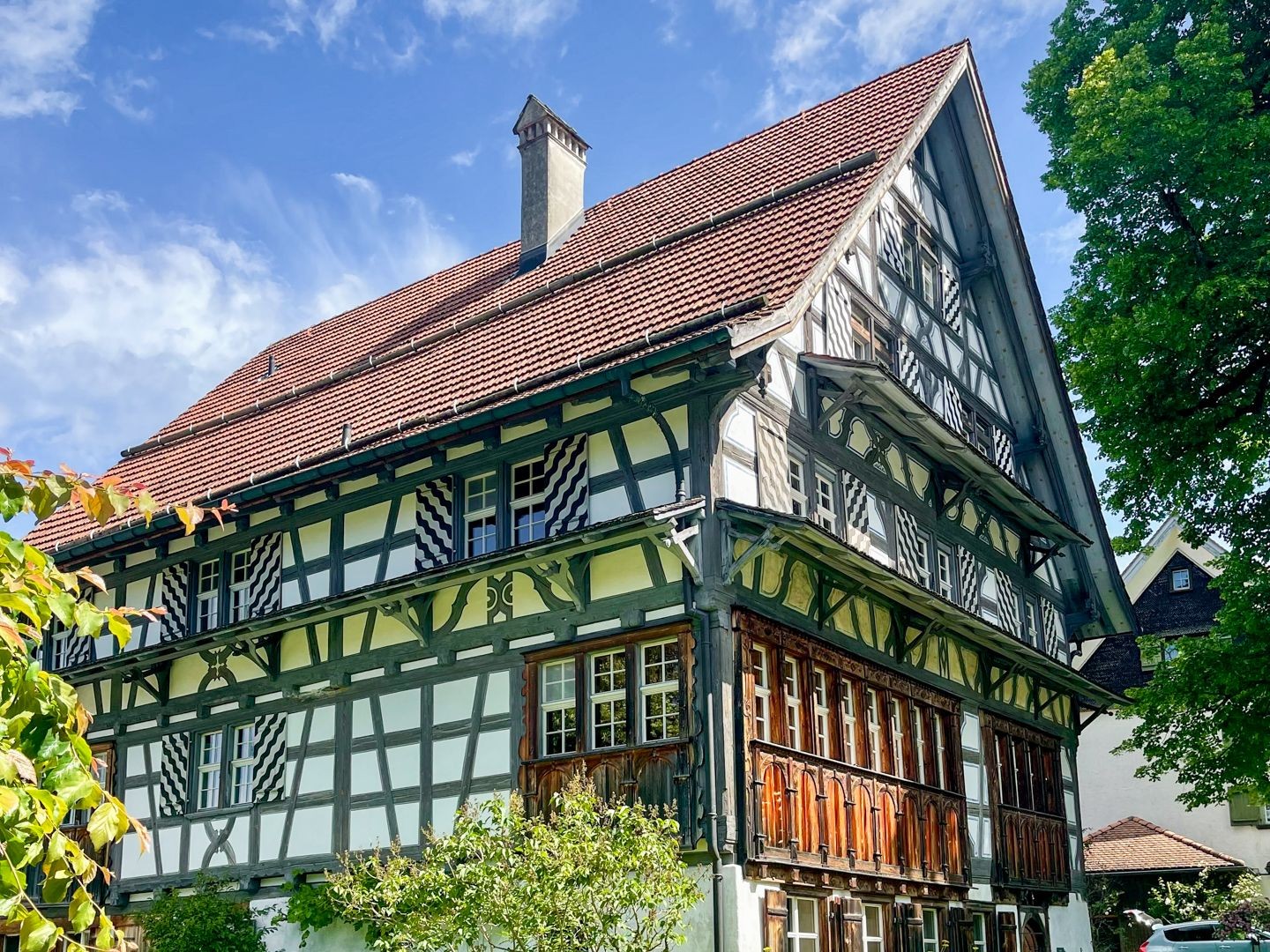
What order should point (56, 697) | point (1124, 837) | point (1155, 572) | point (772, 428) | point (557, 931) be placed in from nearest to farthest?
1. point (56, 697)
2. point (557, 931)
3. point (772, 428)
4. point (1124, 837)
5. point (1155, 572)

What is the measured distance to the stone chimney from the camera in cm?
2320

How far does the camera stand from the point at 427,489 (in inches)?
702

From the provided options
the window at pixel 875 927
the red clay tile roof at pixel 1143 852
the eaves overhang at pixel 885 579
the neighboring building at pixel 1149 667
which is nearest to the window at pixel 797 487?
the eaves overhang at pixel 885 579

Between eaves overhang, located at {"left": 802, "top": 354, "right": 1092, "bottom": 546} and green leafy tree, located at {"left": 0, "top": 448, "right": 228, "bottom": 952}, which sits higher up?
eaves overhang, located at {"left": 802, "top": 354, "right": 1092, "bottom": 546}

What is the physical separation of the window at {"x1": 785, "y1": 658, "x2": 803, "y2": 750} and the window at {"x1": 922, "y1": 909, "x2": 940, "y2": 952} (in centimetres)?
393

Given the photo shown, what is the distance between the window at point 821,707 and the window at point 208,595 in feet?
27.3

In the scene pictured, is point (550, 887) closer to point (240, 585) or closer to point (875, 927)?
point (875, 927)

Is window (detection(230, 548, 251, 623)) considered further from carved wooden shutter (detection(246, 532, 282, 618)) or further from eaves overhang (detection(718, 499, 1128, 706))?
eaves overhang (detection(718, 499, 1128, 706))

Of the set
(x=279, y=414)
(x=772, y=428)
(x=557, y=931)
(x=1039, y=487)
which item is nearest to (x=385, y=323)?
(x=279, y=414)

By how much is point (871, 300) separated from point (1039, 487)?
22.3 ft

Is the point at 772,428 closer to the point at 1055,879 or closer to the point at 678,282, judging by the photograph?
the point at 678,282

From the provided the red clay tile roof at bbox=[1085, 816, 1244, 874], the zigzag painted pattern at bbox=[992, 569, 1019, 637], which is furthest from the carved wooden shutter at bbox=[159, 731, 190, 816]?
the red clay tile roof at bbox=[1085, 816, 1244, 874]

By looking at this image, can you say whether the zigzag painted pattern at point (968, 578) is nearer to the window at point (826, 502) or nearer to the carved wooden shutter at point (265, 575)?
the window at point (826, 502)

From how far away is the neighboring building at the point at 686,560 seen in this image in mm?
15273
